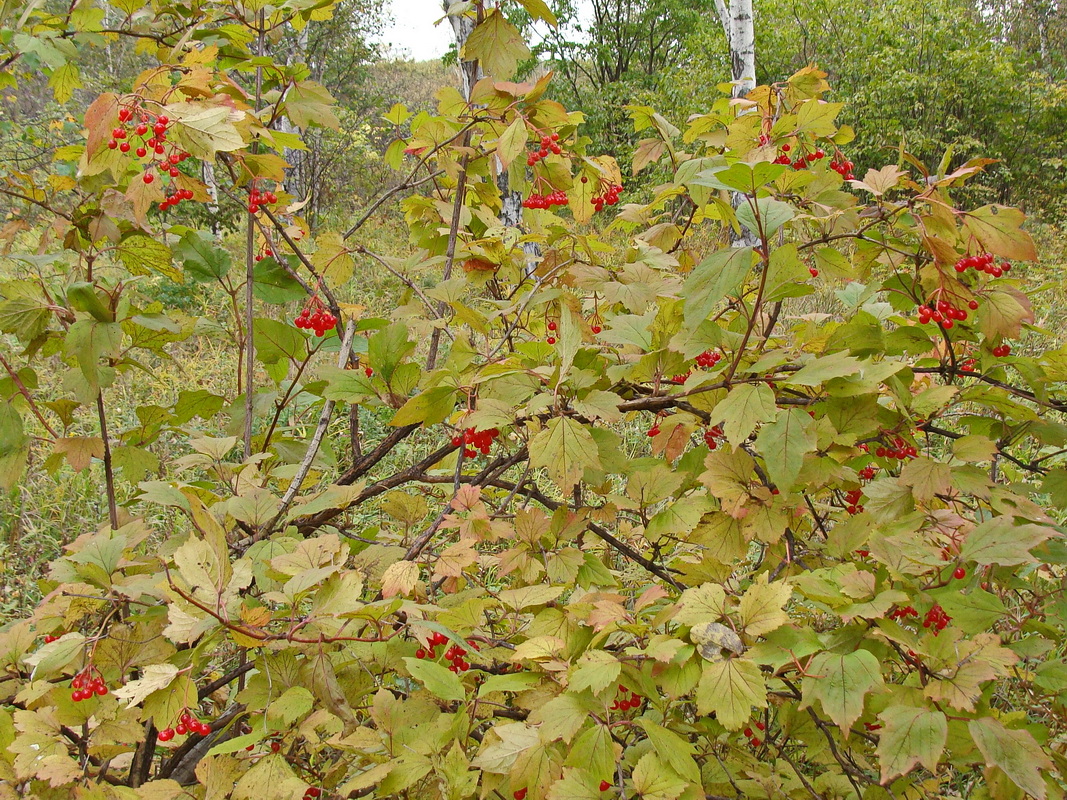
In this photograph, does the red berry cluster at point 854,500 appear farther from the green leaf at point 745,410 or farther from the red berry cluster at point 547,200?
the red berry cluster at point 547,200

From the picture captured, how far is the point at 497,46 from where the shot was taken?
4.50ft

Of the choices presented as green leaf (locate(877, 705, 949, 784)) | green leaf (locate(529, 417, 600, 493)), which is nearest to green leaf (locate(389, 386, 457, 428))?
green leaf (locate(529, 417, 600, 493))

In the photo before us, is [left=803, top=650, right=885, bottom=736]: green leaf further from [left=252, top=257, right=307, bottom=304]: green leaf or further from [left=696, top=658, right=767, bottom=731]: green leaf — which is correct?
[left=252, top=257, right=307, bottom=304]: green leaf

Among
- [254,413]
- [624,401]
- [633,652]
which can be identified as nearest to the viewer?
[633,652]

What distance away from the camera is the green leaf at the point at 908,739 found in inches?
33.5

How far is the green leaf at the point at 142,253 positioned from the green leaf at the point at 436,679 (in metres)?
1.05

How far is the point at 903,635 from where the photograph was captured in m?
0.91

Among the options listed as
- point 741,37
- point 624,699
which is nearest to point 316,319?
point 624,699

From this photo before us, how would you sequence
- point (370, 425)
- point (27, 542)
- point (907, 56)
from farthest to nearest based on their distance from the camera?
1. point (907, 56)
2. point (370, 425)
3. point (27, 542)

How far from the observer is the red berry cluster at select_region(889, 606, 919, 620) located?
A: 3.68 feet

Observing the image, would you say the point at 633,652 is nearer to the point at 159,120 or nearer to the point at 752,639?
the point at 752,639

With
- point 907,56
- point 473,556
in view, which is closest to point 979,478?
point 473,556

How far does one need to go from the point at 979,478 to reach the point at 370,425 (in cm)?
366

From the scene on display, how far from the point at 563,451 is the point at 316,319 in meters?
0.80
